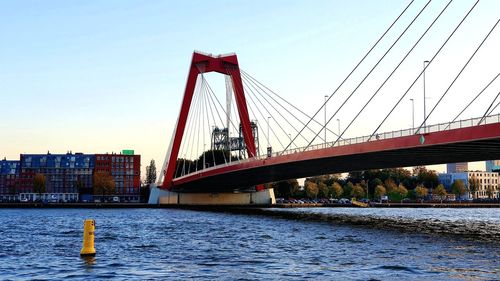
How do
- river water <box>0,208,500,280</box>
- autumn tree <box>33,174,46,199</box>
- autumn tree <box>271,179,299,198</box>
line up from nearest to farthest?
river water <box>0,208,500,280</box> → autumn tree <box>33,174,46,199</box> → autumn tree <box>271,179,299,198</box>

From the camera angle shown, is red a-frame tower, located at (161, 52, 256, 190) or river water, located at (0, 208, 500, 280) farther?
red a-frame tower, located at (161, 52, 256, 190)

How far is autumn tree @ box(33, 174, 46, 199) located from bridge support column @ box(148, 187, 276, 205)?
4366 centimetres

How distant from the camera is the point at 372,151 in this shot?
43.7 meters

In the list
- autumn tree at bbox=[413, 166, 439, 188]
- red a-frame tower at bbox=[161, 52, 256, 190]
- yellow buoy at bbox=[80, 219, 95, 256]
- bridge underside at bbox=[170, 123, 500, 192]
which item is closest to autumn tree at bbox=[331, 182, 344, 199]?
autumn tree at bbox=[413, 166, 439, 188]

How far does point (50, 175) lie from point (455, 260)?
5496 inches

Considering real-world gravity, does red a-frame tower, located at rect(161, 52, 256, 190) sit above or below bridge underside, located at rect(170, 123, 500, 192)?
above

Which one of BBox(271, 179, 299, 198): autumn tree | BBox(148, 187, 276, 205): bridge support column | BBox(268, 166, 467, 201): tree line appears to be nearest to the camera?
BBox(148, 187, 276, 205): bridge support column

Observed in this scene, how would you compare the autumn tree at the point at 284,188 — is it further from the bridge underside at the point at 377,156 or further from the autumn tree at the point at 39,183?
the bridge underside at the point at 377,156

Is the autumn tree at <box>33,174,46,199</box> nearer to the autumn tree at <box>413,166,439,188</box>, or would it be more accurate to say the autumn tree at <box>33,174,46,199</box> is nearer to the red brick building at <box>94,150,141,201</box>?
the red brick building at <box>94,150,141,201</box>

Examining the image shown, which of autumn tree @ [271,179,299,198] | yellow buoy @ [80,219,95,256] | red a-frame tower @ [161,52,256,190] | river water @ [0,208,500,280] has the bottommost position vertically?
river water @ [0,208,500,280]

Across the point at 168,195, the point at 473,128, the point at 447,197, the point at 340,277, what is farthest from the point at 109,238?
the point at 447,197

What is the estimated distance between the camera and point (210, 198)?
345ft

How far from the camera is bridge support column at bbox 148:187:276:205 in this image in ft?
336

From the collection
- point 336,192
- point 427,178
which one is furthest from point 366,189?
point 427,178
